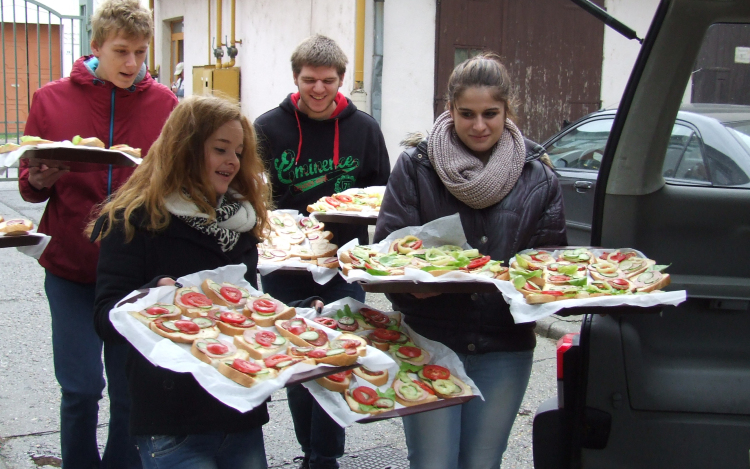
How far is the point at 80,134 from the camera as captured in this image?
3.32 meters

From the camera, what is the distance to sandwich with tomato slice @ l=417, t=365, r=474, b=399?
98.3 inches

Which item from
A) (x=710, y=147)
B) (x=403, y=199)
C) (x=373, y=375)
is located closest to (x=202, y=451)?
(x=373, y=375)

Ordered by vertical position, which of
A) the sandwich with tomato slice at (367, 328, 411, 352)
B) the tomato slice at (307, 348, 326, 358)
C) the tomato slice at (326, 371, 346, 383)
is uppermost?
the tomato slice at (307, 348, 326, 358)

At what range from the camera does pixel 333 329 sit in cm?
258

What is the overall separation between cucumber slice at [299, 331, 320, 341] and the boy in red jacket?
45.6 inches

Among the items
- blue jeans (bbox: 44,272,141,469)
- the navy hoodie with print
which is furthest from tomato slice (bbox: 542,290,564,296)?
blue jeans (bbox: 44,272,141,469)

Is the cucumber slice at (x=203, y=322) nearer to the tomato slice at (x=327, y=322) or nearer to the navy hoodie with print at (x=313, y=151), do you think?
the tomato slice at (x=327, y=322)

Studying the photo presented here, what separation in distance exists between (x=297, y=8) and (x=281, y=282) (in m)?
8.61

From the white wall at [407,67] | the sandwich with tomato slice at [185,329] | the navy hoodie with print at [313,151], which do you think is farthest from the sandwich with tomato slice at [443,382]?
→ the white wall at [407,67]

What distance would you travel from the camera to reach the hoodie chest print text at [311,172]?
384 cm

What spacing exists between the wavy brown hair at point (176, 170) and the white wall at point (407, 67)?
803 centimetres

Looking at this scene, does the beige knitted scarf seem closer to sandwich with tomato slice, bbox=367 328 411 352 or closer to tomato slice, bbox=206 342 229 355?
sandwich with tomato slice, bbox=367 328 411 352

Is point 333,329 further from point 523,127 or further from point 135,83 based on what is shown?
point 523,127

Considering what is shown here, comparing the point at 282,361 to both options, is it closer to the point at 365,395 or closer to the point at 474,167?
the point at 365,395
